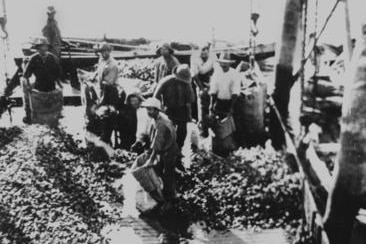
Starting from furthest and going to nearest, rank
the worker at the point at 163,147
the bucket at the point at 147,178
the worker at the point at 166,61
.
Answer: the worker at the point at 166,61
the bucket at the point at 147,178
the worker at the point at 163,147

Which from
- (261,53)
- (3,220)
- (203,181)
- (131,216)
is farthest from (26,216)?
(261,53)

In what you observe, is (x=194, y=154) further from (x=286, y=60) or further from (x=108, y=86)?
(x=286, y=60)

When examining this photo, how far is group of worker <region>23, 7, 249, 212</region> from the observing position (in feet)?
24.1

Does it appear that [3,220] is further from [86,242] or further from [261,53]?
[261,53]

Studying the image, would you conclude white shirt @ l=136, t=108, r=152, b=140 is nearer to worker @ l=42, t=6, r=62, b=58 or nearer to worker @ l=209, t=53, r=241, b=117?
worker @ l=209, t=53, r=241, b=117

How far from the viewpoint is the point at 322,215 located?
6512mm

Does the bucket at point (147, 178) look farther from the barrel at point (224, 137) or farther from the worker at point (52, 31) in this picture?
the worker at point (52, 31)

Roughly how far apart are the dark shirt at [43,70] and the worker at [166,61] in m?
2.52

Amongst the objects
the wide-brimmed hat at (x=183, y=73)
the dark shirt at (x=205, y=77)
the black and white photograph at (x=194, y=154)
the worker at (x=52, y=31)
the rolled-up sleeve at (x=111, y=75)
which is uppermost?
the worker at (x=52, y=31)

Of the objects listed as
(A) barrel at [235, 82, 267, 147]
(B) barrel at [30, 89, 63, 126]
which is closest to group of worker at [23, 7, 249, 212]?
(B) barrel at [30, 89, 63, 126]

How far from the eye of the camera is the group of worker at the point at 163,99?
289 inches

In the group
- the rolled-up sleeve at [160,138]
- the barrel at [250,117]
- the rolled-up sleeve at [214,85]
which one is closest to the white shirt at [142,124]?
the rolled-up sleeve at [160,138]

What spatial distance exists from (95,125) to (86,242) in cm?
373

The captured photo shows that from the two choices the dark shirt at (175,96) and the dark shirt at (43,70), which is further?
the dark shirt at (43,70)
